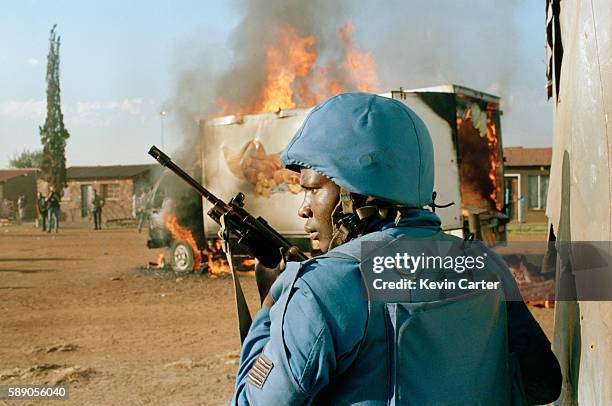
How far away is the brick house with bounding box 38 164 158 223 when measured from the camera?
42156 millimetres

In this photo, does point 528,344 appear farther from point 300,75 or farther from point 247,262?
point 300,75

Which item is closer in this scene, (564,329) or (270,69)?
(564,329)

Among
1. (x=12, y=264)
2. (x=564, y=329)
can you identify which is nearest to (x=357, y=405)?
(x=564, y=329)

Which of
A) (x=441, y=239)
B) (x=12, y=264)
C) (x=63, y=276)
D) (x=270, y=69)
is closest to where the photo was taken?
(x=441, y=239)

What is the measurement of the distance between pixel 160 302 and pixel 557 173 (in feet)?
26.3

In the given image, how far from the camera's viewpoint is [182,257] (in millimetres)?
13320

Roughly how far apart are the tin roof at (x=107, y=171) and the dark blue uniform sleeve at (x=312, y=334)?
4208 cm

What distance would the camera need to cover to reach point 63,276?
12.8 metres

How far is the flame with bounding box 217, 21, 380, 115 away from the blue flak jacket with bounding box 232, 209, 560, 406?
12.8 m

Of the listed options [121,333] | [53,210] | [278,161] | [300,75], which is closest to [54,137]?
[53,210]

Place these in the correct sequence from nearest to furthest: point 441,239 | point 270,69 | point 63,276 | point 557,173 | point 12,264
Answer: point 441,239 → point 557,173 → point 63,276 → point 12,264 → point 270,69

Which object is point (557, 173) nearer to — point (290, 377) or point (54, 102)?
point (290, 377)

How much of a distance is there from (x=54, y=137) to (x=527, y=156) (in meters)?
29.8

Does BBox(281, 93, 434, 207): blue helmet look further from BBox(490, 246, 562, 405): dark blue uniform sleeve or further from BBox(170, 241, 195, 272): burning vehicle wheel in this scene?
BBox(170, 241, 195, 272): burning vehicle wheel
